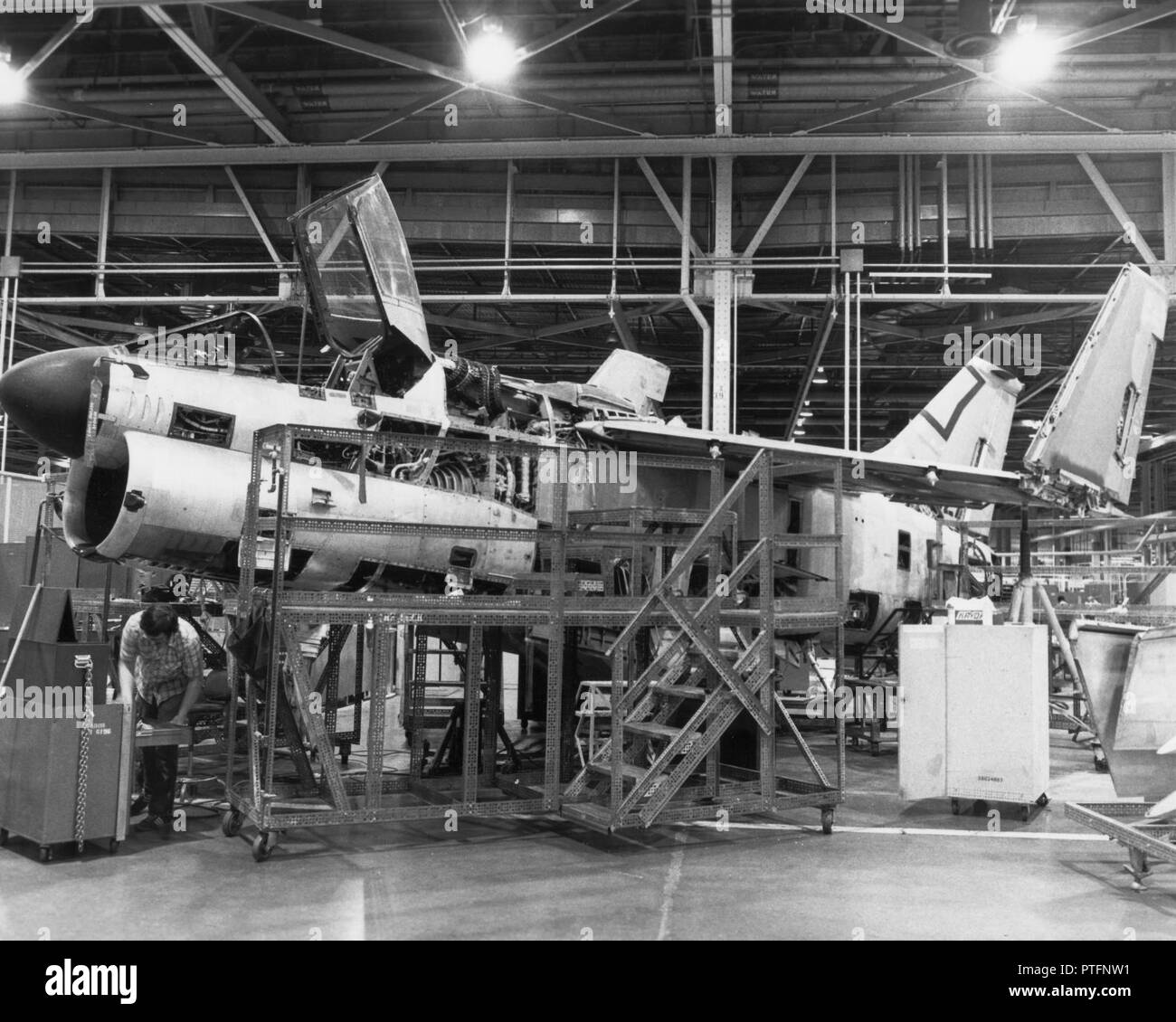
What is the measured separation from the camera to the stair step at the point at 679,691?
7.26 metres

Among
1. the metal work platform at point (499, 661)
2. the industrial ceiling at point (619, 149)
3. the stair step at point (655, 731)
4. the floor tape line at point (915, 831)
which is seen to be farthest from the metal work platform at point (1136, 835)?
the industrial ceiling at point (619, 149)

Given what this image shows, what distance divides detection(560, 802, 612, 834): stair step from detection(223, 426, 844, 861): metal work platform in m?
0.02

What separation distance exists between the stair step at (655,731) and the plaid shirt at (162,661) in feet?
11.3

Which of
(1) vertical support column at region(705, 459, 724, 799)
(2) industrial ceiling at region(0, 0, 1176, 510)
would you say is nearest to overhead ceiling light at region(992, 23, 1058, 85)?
(2) industrial ceiling at region(0, 0, 1176, 510)

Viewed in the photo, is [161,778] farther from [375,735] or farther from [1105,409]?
[1105,409]

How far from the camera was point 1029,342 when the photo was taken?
18.5 metres

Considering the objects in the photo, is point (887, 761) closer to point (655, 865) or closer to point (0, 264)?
point (655, 865)

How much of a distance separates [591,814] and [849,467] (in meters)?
5.28

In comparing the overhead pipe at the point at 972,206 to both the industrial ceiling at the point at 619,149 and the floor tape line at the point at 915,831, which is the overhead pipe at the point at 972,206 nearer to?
the industrial ceiling at the point at 619,149

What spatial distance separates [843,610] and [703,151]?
8.42 metres

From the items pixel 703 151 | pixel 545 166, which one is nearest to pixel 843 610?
pixel 703 151

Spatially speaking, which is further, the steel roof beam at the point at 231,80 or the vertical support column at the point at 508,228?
the vertical support column at the point at 508,228

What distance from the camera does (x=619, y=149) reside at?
46.5ft

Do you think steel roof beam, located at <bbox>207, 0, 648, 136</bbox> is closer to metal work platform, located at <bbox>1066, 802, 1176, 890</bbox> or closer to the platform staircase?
the platform staircase
